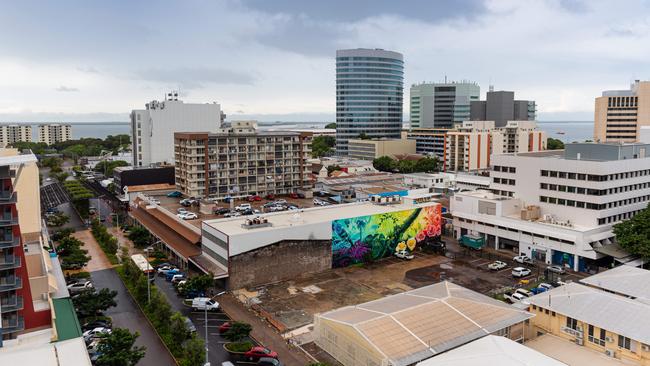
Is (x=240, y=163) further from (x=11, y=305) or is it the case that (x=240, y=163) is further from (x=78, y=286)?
(x=11, y=305)

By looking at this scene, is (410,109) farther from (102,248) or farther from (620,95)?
(102,248)

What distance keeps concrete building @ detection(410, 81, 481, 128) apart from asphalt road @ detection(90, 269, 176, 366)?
14395 centimetres

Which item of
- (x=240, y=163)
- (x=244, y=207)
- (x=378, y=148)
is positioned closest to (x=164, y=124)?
(x=240, y=163)

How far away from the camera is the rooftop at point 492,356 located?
23938mm

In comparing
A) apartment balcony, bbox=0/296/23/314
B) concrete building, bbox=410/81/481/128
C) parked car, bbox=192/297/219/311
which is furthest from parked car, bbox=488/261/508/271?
concrete building, bbox=410/81/481/128

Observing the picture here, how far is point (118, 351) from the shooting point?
27562 millimetres

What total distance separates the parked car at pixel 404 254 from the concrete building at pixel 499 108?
118 meters

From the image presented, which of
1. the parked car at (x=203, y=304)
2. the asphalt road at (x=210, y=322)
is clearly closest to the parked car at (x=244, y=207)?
the asphalt road at (x=210, y=322)

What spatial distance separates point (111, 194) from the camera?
9212cm

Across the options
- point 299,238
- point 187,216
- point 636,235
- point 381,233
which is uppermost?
point 636,235

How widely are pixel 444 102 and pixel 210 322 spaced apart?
497 ft

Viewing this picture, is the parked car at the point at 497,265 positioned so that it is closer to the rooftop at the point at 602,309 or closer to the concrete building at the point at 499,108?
the rooftop at the point at 602,309

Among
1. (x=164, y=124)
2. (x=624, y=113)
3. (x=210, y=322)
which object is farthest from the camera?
(x=624, y=113)

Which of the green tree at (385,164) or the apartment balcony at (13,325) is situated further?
the green tree at (385,164)
